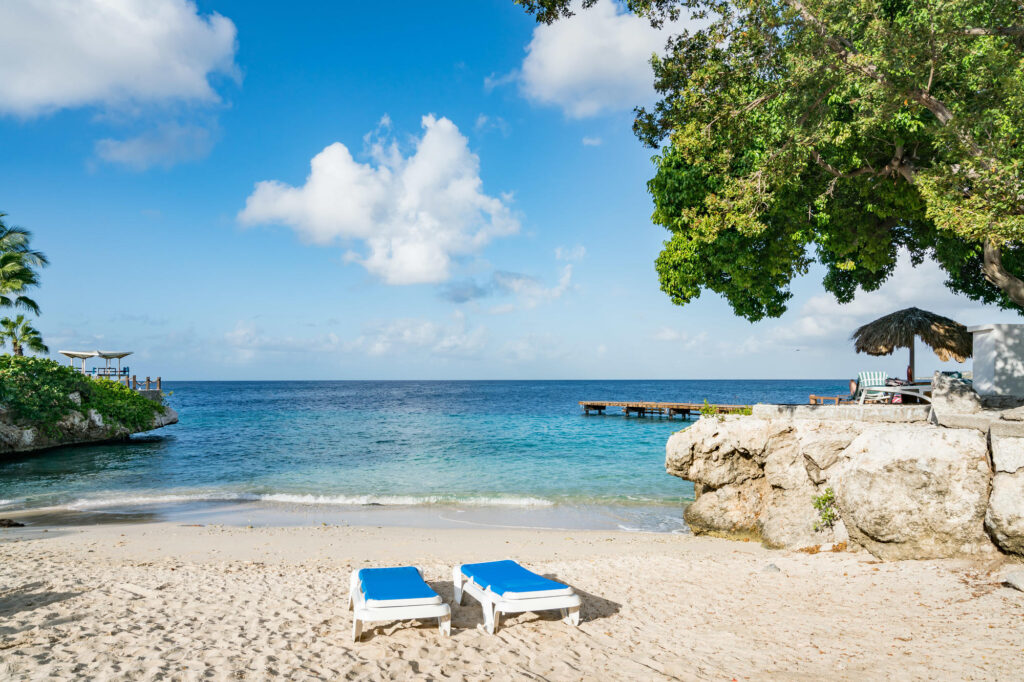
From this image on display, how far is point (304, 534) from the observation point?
11.6 m

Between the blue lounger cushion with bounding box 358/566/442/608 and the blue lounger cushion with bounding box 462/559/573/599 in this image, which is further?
the blue lounger cushion with bounding box 462/559/573/599

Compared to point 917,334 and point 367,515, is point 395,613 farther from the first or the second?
point 917,334

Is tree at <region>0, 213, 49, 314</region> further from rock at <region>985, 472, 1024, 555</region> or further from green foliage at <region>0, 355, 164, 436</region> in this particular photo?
rock at <region>985, 472, 1024, 555</region>

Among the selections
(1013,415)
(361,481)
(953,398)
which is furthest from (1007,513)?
(361,481)

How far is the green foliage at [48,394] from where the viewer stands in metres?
25.6

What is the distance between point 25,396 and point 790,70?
32547 millimetres

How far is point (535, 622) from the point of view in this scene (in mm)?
5988

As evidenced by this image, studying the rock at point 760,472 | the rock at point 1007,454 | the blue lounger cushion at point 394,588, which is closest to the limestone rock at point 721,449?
the rock at point 760,472

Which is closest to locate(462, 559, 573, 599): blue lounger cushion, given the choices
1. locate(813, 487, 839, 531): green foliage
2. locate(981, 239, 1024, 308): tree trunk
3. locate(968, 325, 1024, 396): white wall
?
locate(813, 487, 839, 531): green foliage

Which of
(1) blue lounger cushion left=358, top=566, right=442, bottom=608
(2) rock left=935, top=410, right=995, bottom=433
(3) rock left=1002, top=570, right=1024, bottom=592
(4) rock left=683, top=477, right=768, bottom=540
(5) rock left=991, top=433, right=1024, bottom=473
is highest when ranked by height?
(2) rock left=935, top=410, right=995, bottom=433

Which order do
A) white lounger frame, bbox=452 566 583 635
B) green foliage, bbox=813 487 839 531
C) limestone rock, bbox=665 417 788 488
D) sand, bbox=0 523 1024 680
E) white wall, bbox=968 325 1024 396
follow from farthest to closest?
white wall, bbox=968 325 1024 396
limestone rock, bbox=665 417 788 488
green foliage, bbox=813 487 839 531
white lounger frame, bbox=452 566 583 635
sand, bbox=0 523 1024 680

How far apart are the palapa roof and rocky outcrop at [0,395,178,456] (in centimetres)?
3457

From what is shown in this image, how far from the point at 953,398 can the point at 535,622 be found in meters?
8.60

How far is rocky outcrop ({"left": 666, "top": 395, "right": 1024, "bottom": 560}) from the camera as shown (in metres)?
7.80
